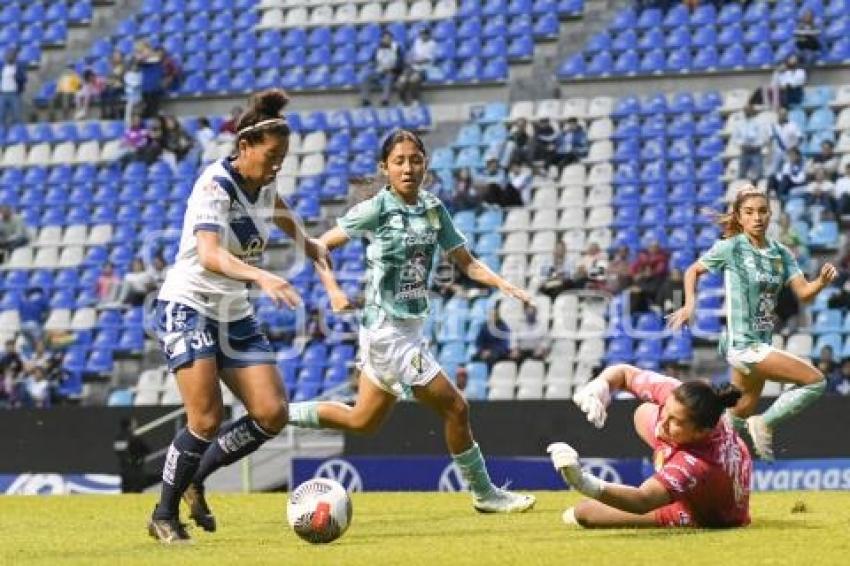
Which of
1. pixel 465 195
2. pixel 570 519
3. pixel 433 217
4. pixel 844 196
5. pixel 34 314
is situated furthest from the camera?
pixel 34 314

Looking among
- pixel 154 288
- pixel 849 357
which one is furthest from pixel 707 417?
pixel 154 288

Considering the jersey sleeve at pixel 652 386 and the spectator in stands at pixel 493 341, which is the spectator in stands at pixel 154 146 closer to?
the spectator in stands at pixel 493 341

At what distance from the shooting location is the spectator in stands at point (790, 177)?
25.8 meters

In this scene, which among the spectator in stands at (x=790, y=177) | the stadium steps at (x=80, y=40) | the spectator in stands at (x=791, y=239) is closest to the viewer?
the spectator in stands at (x=791, y=239)

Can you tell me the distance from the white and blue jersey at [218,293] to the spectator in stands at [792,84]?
59.3ft

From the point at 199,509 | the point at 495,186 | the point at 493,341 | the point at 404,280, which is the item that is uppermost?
the point at 404,280

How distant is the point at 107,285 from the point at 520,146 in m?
7.24

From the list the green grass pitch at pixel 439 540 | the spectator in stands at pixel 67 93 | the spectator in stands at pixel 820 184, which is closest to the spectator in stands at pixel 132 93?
the spectator in stands at pixel 67 93

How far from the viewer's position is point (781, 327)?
24.0 metres

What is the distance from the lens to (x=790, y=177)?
1019 inches

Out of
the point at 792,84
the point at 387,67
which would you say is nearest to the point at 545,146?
the point at 792,84

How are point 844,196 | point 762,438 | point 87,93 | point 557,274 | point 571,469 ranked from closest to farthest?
point 571,469
point 762,438
point 844,196
point 557,274
point 87,93

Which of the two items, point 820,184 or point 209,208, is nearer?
point 209,208

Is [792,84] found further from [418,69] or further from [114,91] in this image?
[114,91]
